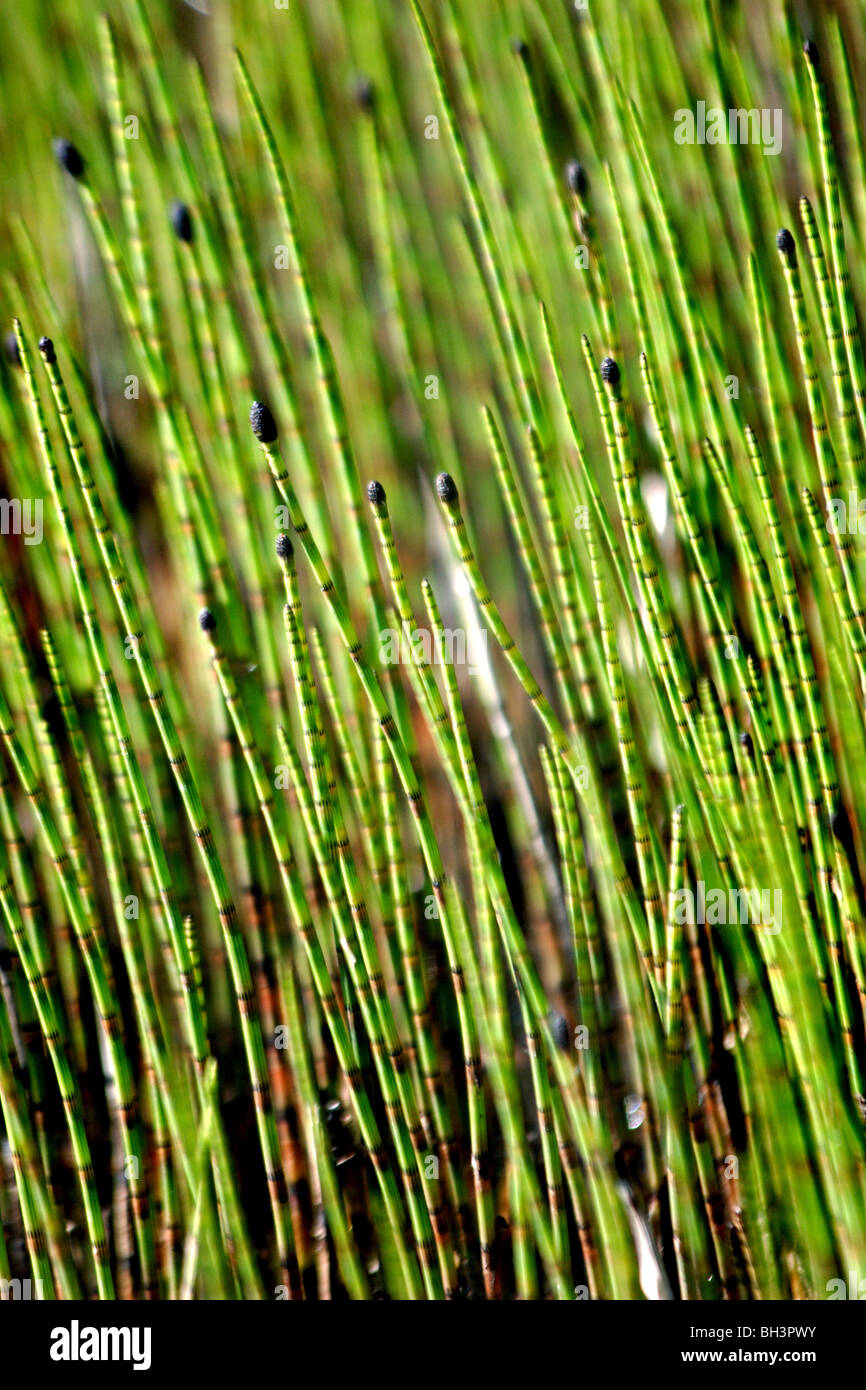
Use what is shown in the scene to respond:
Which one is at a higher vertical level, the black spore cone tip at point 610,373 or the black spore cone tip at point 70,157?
the black spore cone tip at point 70,157

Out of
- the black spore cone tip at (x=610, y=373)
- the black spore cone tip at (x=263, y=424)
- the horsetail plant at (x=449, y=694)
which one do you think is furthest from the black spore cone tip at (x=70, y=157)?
the black spore cone tip at (x=610, y=373)

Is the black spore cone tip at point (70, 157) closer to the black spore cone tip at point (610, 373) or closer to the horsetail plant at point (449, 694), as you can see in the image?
the horsetail plant at point (449, 694)

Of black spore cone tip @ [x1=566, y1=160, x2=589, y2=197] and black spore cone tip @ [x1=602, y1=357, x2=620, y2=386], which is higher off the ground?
black spore cone tip @ [x1=566, y1=160, x2=589, y2=197]

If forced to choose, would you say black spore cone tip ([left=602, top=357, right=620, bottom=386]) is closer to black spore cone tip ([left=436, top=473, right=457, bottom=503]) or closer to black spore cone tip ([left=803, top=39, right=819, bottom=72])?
black spore cone tip ([left=436, top=473, right=457, bottom=503])

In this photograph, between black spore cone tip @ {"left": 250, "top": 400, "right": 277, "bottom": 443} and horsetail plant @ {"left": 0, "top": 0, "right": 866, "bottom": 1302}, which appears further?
horsetail plant @ {"left": 0, "top": 0, "right": 866, "bottom": 1302}

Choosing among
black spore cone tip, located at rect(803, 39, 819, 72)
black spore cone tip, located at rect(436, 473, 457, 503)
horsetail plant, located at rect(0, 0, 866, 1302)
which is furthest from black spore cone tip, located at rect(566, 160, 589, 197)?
black spore cone tip, located at rect(436, 473, 457, 503)

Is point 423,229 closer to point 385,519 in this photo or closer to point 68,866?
point 385,519
